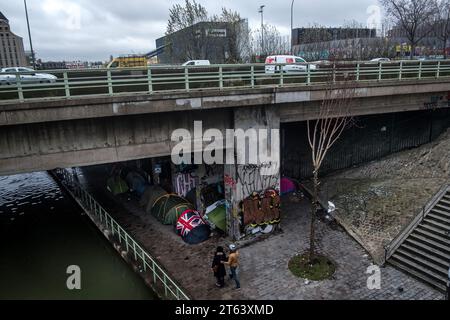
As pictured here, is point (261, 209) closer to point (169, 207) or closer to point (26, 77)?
point (169, 207)

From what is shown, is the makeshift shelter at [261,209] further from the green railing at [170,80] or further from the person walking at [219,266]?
the green railing at [170,80]

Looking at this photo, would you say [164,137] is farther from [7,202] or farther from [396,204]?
[7,202]

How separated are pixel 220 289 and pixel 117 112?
6.80 meters

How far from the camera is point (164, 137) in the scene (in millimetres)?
12422

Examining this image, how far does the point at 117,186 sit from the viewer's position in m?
20.6

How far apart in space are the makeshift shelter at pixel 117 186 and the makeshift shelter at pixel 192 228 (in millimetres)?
6857

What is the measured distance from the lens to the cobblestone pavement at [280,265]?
35.1ft

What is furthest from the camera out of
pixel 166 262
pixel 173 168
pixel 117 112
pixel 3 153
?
pixel 173 168

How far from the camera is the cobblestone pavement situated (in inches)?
421

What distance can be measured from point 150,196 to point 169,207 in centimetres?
221

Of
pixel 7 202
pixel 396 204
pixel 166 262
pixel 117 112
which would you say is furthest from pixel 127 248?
pixel 7 202
